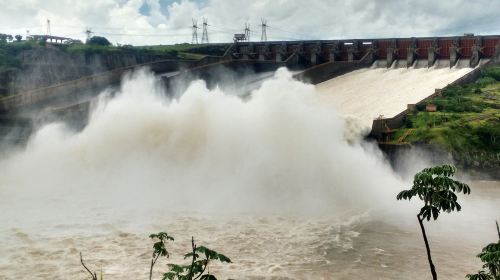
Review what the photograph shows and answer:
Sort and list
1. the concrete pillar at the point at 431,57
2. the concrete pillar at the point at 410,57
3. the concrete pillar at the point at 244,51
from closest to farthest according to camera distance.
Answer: the concrete pillar at the point at 431,57
the concrete pillar at the point at 410,57
the concrete pillar at the point at 244,51

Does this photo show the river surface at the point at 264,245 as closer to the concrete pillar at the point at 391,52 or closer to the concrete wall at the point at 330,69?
the concrete wall at the point at 330,69

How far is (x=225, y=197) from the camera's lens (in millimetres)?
23891

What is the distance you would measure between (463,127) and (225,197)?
61.0 ft

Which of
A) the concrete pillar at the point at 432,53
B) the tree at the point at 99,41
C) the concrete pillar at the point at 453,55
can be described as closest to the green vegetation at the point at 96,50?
the tree at the point at 99,41

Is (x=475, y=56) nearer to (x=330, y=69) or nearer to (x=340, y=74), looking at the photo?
(x=340, y=74)

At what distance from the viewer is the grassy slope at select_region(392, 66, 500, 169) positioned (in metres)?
32.2

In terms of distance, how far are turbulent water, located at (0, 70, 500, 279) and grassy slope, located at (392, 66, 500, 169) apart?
138 inches

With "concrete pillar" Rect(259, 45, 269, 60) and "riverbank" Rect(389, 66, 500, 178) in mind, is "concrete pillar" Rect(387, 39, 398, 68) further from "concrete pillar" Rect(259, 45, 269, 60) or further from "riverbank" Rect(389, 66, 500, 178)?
"concrete pillar" Rect(259, 45, 269, 60)

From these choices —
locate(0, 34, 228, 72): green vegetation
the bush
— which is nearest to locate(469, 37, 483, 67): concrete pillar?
the bush

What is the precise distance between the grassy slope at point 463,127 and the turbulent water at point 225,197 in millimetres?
3494

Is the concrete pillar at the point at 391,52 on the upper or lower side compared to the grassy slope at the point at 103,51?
lower

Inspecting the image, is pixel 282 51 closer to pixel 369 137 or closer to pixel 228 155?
pixel 369 137

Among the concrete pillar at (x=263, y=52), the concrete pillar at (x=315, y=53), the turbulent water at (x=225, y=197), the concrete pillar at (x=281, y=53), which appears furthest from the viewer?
the concrete pillar at (x=263, y=52)

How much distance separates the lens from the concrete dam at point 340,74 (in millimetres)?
37219
